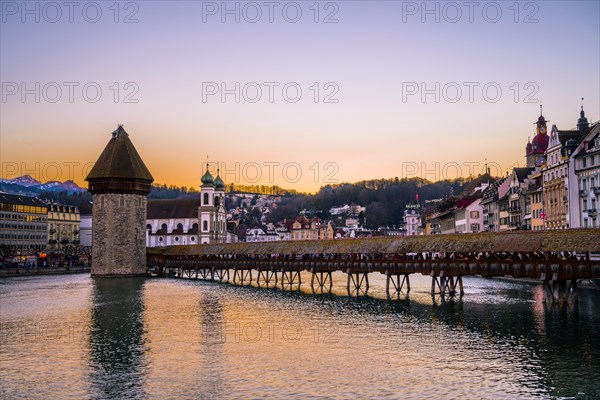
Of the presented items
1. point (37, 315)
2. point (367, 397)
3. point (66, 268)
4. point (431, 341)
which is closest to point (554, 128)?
point (431, 341)

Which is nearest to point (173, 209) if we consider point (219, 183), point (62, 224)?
point (219, 183)

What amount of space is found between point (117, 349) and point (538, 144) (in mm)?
70758

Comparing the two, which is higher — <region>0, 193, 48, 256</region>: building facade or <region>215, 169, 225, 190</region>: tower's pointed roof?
<region>215, 169, 225, 190</region>: tower's pointed roof

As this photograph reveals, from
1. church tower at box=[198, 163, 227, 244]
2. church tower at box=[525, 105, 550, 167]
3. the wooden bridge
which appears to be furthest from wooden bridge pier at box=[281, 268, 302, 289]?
church tower at box=[198, 163, 227, 244]

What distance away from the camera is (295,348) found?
24.0 m

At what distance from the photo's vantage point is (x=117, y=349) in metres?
24.2

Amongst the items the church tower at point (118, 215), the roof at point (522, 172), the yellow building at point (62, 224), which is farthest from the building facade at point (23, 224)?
the roof at point (522, 172)

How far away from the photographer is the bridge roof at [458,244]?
36084 mm

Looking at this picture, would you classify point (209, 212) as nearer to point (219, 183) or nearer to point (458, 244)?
point (219, 183)

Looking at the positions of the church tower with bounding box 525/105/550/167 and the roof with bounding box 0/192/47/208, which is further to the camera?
the roof with bounding box 0/192/47/208

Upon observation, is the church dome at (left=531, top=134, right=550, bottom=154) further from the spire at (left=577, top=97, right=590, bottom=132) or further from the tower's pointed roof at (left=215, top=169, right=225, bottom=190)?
the tower's pointed roof at (left=215, top=169, right=225, bottom=190)

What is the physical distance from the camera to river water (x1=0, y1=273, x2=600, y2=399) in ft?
60.0

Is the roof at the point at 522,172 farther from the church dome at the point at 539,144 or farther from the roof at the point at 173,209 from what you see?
the roof at the point at 173,209

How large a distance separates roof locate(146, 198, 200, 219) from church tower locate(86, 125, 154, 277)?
56022mm
